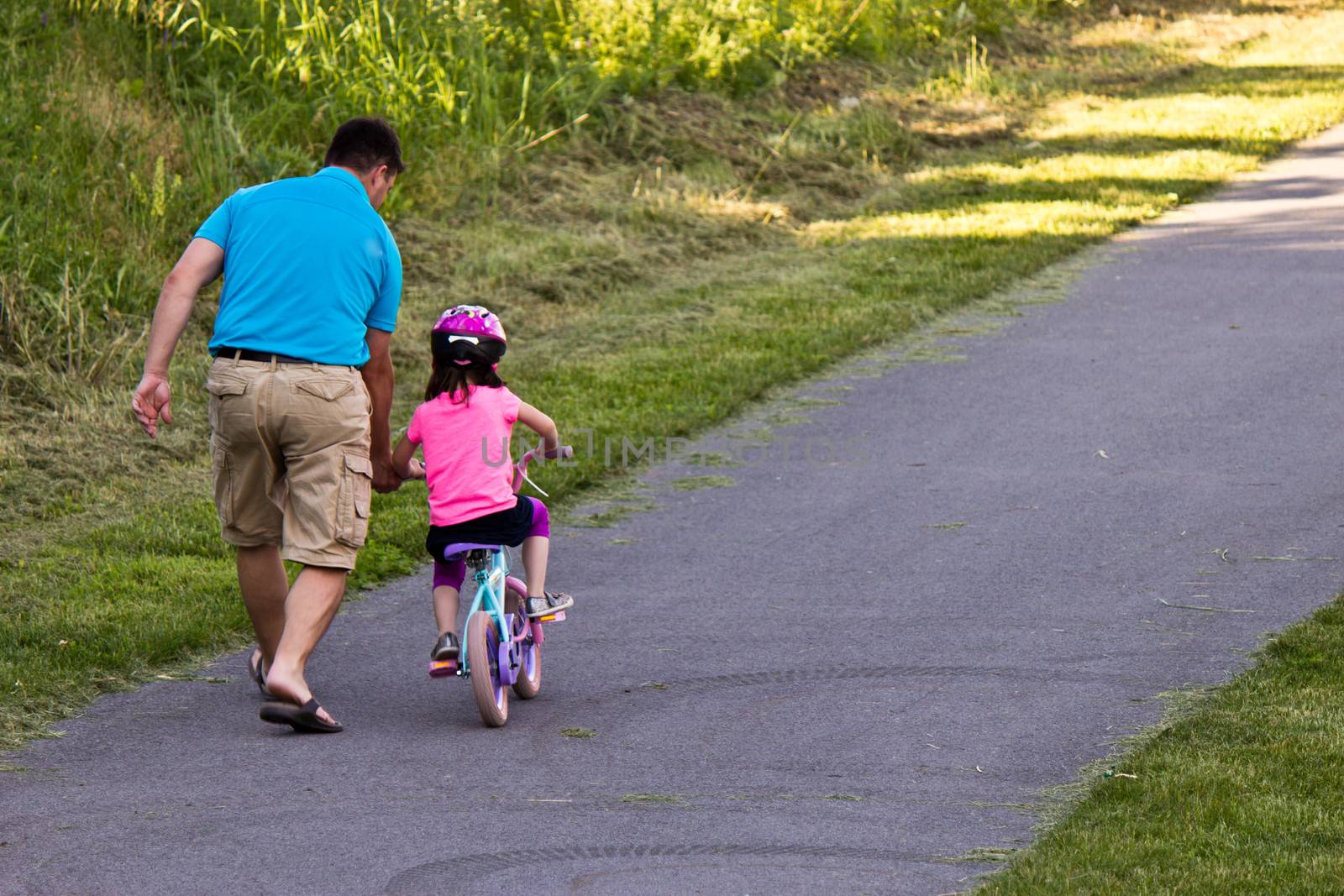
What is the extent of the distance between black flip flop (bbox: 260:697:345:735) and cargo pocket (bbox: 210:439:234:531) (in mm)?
629

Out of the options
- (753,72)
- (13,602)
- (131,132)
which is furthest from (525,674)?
(753,72)

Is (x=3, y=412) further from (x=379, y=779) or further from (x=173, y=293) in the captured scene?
(x=379, y=779)

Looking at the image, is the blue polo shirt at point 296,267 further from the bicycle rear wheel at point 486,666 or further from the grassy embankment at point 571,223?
the grassy embankment at point 571,223

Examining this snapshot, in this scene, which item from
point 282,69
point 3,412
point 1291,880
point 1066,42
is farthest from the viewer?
point 1066,42

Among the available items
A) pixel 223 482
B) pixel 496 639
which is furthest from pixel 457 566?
pixel 223 482

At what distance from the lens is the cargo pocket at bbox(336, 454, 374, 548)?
5426 millimetres

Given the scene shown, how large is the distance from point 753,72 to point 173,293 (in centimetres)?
1260

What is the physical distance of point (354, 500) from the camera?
5461 mm

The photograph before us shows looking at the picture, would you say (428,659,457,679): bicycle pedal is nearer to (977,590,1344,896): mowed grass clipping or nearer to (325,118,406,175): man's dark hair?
(325,118,406,175): man's dark hair

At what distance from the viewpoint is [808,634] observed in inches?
255

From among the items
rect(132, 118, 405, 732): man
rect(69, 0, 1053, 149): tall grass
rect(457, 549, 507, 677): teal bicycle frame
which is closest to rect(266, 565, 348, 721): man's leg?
rect(132, 118, 405, 732): man

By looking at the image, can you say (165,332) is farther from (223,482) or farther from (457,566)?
(457,566)

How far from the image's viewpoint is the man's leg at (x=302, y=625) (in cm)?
534

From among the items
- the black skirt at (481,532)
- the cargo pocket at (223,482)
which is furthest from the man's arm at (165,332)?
the black skirt at (481,532)
